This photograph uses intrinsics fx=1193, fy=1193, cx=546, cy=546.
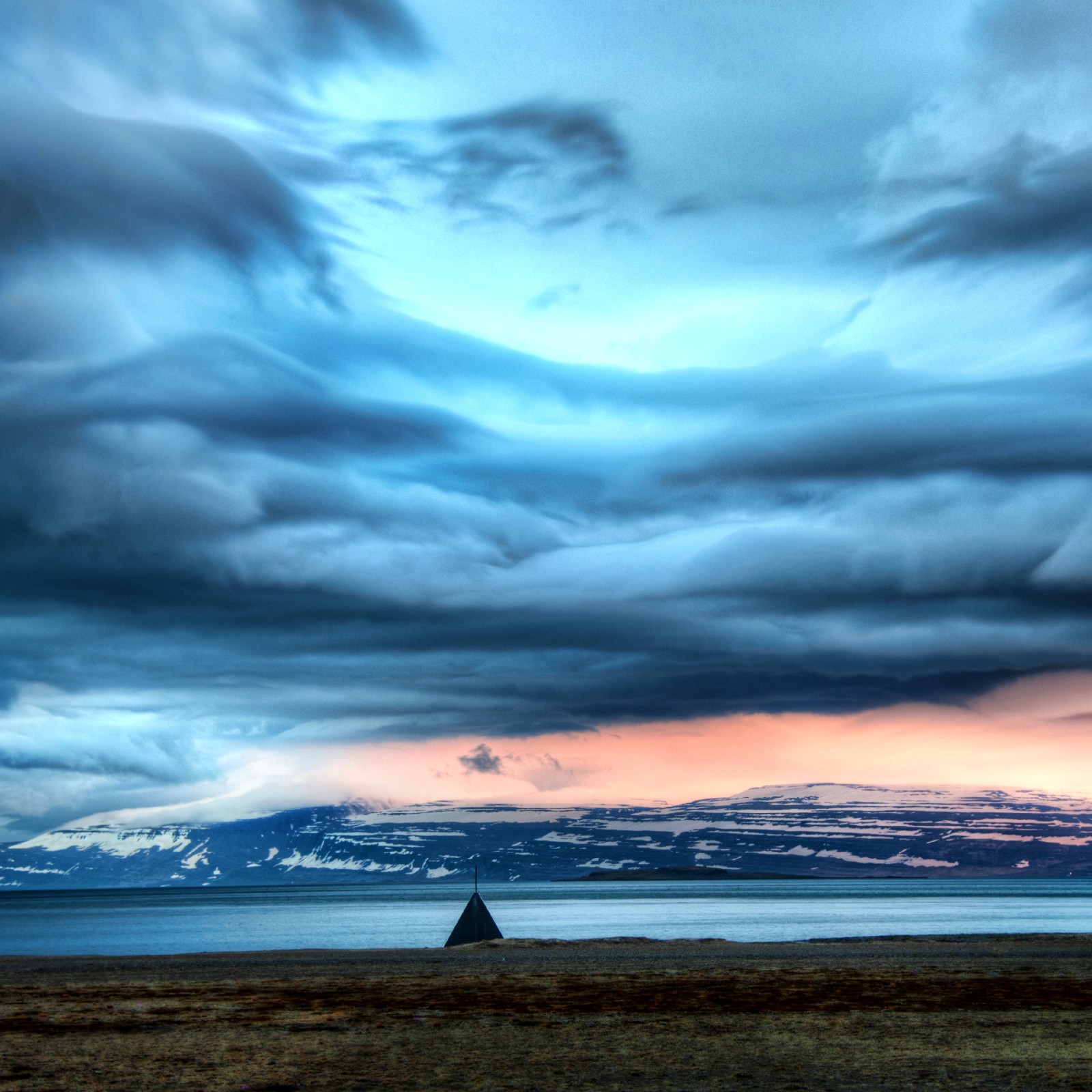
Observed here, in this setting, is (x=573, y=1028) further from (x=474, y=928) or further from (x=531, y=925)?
(x=531, y=925)

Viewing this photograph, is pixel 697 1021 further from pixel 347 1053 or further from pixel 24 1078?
pixel 24 1078

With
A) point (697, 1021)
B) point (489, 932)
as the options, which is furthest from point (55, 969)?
point (697, 1021)

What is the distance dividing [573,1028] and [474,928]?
4172cm

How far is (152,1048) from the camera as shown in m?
26.9

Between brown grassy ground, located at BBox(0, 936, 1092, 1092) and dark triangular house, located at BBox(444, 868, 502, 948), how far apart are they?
15.8 meters

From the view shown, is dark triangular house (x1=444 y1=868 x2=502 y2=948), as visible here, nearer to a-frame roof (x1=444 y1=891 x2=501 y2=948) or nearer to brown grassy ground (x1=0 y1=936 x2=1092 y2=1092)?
a-frame roof (x1=444 y1=891 x2=501 y2=948)

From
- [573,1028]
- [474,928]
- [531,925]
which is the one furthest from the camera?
[531,925]

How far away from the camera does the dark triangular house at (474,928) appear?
6906 centimetres

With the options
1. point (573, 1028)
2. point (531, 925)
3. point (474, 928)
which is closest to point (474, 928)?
point (474, 928)

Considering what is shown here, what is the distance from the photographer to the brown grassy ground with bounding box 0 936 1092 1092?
73.2 feet

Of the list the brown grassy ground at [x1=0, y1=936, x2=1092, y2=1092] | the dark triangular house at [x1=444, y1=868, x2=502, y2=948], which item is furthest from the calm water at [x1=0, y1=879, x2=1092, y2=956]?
the brown grassy ground at [x1=0, y1=936, x2=1092, y2=1092]

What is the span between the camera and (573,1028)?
1155 inches

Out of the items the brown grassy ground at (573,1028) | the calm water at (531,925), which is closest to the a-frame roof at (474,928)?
the brown grassy ground at (573,1028)

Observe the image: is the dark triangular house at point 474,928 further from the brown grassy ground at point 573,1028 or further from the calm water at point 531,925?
the calm water at point 531,925
